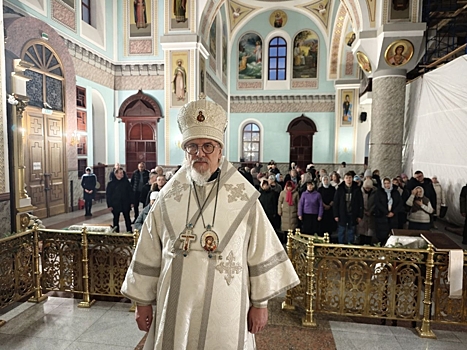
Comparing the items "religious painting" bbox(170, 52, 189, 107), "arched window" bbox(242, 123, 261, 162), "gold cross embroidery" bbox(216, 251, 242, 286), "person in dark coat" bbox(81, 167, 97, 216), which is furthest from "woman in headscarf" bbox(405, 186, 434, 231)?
"arched window" bbox(242, 123, 261, 162)

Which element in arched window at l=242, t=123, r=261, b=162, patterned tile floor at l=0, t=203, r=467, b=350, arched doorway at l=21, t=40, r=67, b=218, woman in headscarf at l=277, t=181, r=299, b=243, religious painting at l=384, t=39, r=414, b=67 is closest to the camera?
patterned tile floor at l=0, t=203, r=467, b=350

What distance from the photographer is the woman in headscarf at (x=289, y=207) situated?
6.58 m

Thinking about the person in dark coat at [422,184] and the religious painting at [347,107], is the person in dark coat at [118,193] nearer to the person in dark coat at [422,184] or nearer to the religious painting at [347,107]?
the person in dark coat at [422,184]

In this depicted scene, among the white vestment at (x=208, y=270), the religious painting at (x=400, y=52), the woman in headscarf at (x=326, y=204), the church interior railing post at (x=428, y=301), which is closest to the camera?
the white vestment at (x=208, y=270)

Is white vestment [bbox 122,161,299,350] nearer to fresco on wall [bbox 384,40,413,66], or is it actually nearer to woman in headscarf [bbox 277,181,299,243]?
woman in headscarf [bbox 277,181,299,243]

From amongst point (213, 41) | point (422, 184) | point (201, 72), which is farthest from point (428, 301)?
point (213, 41)

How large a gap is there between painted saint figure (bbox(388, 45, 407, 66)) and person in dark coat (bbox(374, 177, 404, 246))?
520cm

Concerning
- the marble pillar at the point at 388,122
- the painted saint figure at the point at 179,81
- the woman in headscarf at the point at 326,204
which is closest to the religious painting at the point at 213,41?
the painted saint figure at the point at 179,81

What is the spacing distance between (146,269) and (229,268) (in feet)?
1.77

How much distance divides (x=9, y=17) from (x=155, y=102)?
5.56 metres

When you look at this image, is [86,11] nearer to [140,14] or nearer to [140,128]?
[140,14]

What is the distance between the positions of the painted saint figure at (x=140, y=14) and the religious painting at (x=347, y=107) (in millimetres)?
11429

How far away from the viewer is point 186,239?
1917 millimetres

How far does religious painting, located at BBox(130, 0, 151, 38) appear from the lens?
477 inches
